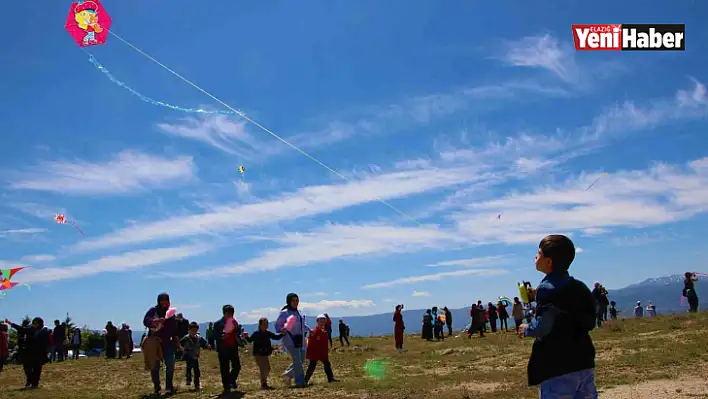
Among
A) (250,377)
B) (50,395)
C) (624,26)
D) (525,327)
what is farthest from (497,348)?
(525,327)

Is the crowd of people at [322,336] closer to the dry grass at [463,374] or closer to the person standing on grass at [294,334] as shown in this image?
the person standing on grass at [294,334]

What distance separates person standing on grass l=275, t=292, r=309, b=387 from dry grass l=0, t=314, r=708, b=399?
659mm

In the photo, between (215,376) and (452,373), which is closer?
(452,373)

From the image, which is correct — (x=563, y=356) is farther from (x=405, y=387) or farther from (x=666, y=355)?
(x=666, y=355)

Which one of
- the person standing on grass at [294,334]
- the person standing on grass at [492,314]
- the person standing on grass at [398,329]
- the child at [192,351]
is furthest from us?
the person standing on grass at [492,314]

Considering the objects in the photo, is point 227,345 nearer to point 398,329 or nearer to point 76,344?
point 398,329

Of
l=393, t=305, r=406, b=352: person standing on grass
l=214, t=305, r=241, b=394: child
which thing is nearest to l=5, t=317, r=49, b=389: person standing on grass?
l=214, t=305, r=241, b=394: child

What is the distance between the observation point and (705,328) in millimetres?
20156

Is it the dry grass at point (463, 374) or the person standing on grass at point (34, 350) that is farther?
the person standing on grass at point (34, 350)

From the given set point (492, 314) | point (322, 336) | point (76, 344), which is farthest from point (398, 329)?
point (76, 344)

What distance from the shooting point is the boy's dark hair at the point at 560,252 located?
5059 mm

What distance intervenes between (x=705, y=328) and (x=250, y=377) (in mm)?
15683

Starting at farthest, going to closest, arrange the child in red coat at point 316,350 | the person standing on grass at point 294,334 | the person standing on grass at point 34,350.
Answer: the person standing on grass at point 34,350 → the child in red coat at point 316,350 → the person standing on grass at point 294,334

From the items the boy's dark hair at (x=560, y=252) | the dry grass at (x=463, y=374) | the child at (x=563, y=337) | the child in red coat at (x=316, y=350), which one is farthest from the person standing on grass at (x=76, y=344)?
the boy's dark hair at (x=560, y=252)
